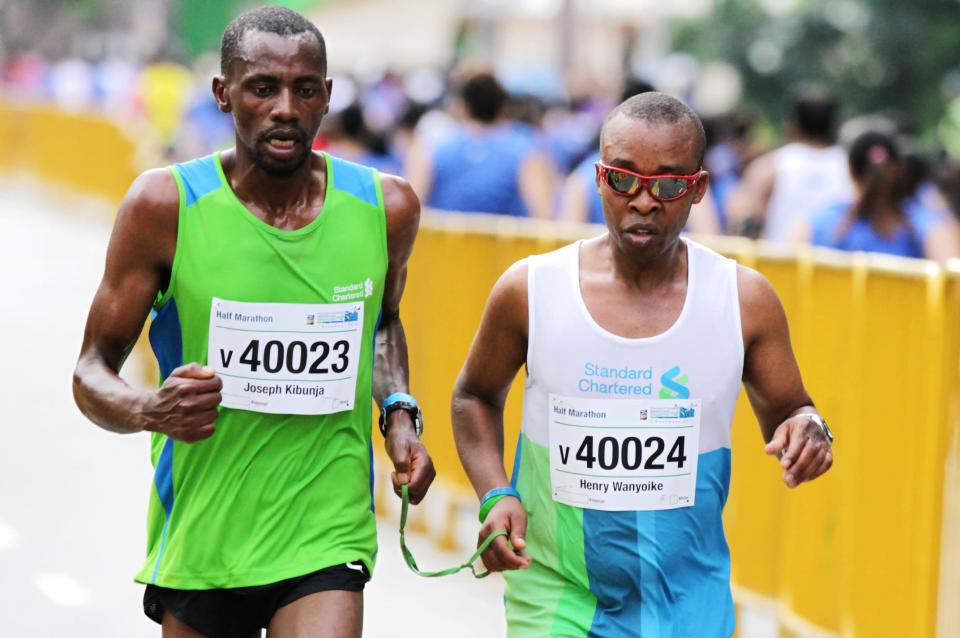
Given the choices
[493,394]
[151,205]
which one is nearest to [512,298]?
[493,394]

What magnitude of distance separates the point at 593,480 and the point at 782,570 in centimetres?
276

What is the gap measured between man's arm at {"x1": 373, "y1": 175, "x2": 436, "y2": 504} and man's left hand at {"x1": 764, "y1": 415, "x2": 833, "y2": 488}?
0.85 meters

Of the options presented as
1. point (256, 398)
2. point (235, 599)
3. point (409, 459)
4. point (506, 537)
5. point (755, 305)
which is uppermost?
point (755, 305)

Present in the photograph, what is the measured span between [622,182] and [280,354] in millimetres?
922

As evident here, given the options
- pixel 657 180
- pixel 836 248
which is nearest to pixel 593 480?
pixel 657 180

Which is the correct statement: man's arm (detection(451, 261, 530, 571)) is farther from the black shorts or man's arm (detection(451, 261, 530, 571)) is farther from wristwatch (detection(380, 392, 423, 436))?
the black shorts

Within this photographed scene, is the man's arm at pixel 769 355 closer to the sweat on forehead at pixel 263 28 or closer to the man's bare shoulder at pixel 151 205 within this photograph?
the sweat on forehead at pixel 263 28

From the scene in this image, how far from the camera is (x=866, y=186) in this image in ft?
28.0

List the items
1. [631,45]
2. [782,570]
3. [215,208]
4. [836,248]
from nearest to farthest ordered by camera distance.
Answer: [215,208], [782,570], [836,248], [631,45]

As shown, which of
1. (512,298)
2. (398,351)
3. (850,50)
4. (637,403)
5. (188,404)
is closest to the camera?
(188,404)

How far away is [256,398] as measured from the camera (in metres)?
4.32

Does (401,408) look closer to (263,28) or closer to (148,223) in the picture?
(148,223)

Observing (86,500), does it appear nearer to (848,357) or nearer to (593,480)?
(848,357)

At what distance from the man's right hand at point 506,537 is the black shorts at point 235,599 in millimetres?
396
